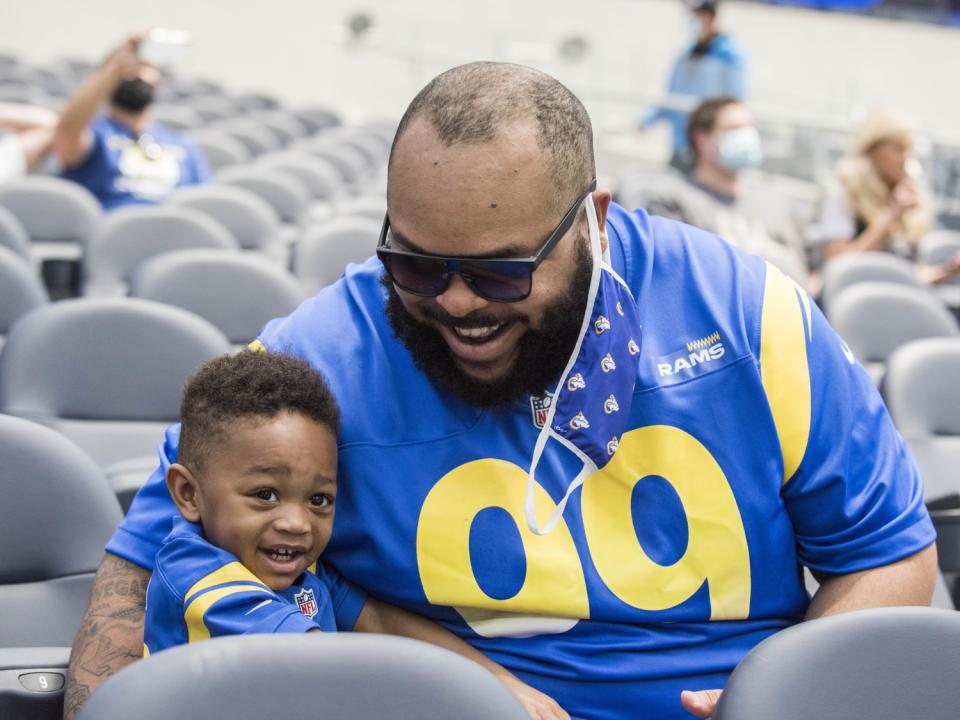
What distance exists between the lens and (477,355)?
5.44 feet

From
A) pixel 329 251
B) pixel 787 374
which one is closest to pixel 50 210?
pixel 329 251

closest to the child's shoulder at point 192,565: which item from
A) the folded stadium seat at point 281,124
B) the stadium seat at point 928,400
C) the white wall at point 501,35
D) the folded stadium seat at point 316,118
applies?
the stadium seat at point 928,400

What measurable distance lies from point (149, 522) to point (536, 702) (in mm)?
593

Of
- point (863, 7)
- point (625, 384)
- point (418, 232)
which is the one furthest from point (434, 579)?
point (863, 7)

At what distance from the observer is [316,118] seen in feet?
36.9

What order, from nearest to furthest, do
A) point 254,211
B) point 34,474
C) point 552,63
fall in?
point 34,474
point 254,211
point 552,63

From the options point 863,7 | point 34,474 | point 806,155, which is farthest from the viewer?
point 863,7

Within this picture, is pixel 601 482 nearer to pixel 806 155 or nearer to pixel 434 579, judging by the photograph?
pixel 434 579

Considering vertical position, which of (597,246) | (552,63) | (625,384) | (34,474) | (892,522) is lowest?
(552,63)

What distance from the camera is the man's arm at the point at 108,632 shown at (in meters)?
1.71

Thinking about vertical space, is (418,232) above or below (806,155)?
above

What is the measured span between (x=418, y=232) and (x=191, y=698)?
63cm

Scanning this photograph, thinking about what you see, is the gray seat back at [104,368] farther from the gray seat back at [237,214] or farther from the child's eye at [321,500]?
the gray seat back at [237,214]

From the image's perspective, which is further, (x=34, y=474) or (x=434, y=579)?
(x=34, y=474)
